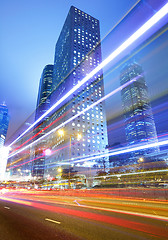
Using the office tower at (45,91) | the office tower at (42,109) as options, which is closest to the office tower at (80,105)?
the office tower at (45,91)

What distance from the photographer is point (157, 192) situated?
1653 cm

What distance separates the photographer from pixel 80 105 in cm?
9438

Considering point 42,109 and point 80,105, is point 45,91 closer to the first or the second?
point 42,109

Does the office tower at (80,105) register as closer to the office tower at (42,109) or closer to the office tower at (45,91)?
the office tower at (45,91)

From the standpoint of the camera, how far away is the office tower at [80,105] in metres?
85.4

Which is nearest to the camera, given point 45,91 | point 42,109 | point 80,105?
point 80,105

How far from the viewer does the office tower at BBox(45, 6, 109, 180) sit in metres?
85.4

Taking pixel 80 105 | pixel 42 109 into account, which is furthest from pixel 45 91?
pixel 80 105

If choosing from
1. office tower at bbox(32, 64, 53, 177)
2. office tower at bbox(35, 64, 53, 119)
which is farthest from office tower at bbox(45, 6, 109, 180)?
office tower at bbox(32, 64, 53, 177)

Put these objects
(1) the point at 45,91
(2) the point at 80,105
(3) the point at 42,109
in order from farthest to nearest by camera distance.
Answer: (3) the point at 42,109, (1) the point at 45,91, (2) the point at 80,105

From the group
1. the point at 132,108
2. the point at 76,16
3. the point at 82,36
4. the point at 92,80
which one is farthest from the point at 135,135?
the point at 76,16

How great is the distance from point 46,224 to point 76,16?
139576 millimetres

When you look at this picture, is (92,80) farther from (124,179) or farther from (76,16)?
(124,179)

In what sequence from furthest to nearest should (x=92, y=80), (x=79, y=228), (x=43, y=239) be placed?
(x=92, y=80), (x=79, y=228), (x=43, y=239)
